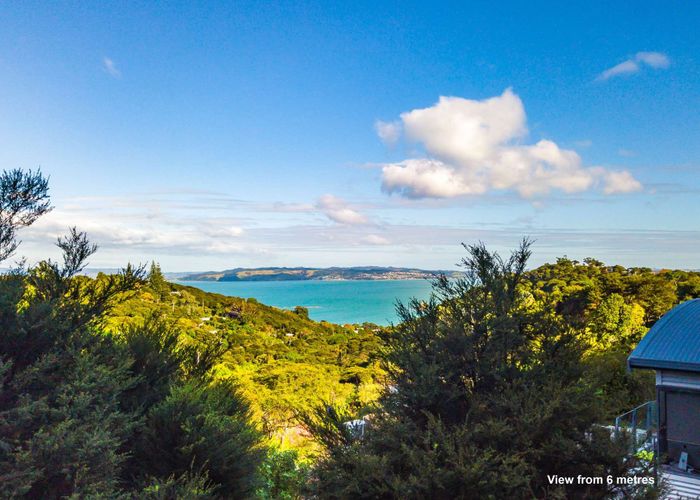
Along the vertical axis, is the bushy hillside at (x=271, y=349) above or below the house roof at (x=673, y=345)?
below

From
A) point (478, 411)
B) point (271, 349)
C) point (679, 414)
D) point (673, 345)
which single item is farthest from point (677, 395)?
point (271, 349)

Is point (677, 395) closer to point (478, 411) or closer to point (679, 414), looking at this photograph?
point (679, 414)

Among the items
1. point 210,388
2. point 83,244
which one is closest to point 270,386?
point 210,388

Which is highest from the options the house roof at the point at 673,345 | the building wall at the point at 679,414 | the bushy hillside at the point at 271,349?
the house roof at the point at 673,345

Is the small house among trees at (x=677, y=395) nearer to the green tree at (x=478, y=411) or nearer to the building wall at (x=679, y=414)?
the building wall at (x=679, y=414)

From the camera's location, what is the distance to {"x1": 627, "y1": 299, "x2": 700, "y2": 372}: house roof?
885cm

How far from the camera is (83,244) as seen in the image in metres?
7.38

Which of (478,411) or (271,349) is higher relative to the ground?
(478,411)

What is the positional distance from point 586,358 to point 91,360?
6.07 m

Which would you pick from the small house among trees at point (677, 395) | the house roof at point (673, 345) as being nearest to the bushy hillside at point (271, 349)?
the house roof at point (673, 345)

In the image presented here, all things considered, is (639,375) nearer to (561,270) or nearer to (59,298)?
(59,298)

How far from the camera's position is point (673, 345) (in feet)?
30.3

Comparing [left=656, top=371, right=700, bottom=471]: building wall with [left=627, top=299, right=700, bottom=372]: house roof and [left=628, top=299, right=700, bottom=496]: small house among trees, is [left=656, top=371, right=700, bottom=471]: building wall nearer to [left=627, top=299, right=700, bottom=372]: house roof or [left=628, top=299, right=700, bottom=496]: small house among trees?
[left=628, top=299, right=700, bottom=496]: small house among trees

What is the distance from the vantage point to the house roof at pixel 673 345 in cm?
885
